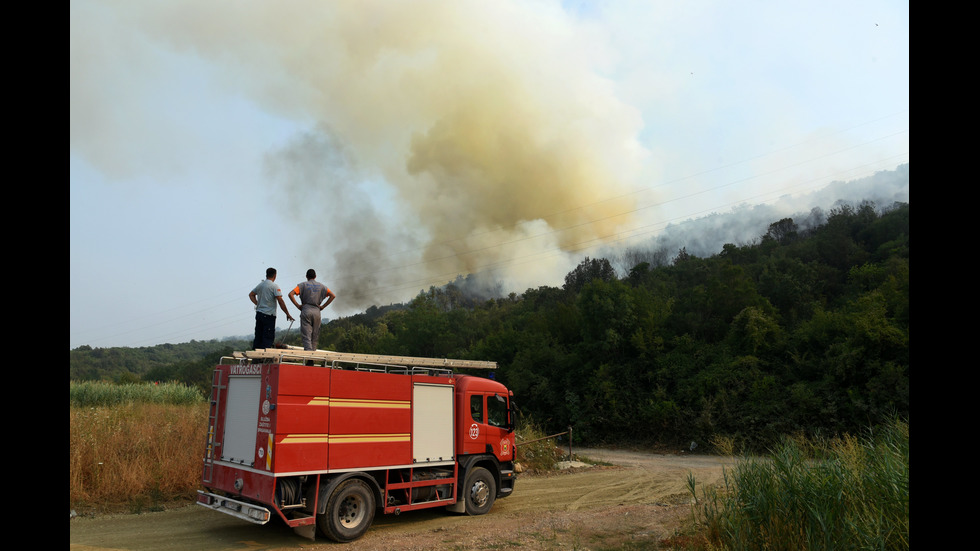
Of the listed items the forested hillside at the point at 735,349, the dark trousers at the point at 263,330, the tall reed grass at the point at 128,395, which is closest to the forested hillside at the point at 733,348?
the forested hillside at the point at 735,349

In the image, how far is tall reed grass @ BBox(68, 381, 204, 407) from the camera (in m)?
23.0

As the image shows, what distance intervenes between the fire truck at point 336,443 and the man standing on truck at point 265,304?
95 cm

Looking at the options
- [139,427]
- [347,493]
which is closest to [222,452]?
[347,493]

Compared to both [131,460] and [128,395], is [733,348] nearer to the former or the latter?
[131,460]

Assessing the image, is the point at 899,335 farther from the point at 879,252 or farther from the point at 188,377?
the point at 188,377

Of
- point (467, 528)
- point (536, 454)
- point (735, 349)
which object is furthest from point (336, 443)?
point (735, 349)

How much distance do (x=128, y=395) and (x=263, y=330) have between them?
1632cm

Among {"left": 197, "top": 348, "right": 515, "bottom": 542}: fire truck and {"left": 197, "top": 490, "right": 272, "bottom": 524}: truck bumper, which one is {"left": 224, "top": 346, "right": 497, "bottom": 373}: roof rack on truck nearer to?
{"left": 197, "top": 348, "right": 515, "bottom": 542}: fire truck

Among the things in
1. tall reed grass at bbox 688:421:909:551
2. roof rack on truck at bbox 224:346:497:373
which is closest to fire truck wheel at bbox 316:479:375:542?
roof rack on truck at bbox 224:346:497:373

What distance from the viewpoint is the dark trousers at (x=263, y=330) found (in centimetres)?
1151

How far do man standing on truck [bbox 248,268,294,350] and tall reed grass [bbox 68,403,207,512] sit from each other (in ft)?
14.5

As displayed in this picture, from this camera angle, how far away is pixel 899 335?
2394 cm
